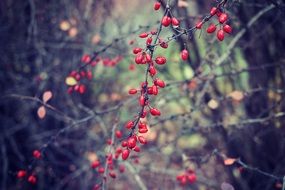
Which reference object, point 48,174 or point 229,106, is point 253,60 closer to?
point 229,106

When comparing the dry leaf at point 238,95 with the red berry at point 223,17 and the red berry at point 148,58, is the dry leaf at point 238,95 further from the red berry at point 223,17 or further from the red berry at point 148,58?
the red berry at point 148,58

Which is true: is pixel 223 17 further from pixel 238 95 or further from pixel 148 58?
pixel 238 95

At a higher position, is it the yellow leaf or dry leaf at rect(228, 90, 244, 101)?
the yellow leaf

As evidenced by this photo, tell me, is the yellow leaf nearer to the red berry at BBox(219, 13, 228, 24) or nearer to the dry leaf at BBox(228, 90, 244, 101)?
the dry leaf at BBox(228, 90, 244, 101)

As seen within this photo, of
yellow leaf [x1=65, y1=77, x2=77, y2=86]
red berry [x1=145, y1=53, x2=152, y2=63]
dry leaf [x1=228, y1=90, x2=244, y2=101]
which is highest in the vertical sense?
yellow leaf [x1=65, y1=77, x2=77, y2=86]

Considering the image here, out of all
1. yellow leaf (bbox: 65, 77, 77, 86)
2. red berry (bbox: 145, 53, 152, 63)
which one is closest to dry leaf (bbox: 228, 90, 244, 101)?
yellow leaf (bbox: 65, 77, 77, 86)

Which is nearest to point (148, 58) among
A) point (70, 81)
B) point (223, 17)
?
point (223, 17)

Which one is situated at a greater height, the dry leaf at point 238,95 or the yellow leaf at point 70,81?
the yellow leaf at point 70,81

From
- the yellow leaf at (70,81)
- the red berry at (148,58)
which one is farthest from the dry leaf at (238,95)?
the red berry at (148,58)

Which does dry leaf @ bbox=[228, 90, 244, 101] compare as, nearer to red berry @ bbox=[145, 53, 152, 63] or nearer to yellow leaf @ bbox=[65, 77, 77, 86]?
yellow leaf @ bbox=[65, 77, 77, 86]

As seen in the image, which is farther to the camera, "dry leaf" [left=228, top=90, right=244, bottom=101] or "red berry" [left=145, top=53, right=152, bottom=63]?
"dry leaf" [left=228, top=90, right=244, bottom=101]

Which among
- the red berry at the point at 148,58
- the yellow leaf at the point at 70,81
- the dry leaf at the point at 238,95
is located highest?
the yellow leaf at the point at 70,81
